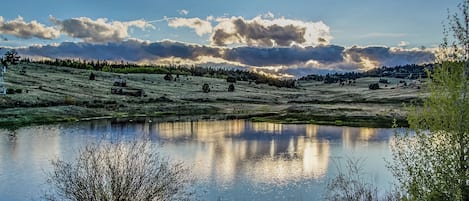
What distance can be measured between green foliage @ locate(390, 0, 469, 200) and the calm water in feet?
45.2

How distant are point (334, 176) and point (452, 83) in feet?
69.0

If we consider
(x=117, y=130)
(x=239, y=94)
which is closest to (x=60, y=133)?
(x=117, y=130)

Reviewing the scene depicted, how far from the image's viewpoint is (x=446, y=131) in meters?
17.0

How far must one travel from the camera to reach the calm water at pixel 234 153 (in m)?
32.5

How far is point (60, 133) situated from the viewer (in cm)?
6362

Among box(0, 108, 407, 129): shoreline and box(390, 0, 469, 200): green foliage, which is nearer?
box(390, 0, 469, 200): green foliage

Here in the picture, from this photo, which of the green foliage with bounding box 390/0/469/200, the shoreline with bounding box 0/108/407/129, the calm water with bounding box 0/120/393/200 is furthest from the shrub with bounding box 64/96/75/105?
the green foliage with bounding box 390/0/469/200

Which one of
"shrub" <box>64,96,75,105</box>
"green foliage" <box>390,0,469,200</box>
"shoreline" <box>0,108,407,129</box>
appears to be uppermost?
"green foliage" <box>390,0,469,200</box>

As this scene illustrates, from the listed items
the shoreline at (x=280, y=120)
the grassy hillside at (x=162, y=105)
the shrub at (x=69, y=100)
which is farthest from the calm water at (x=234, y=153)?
the shrub at (x=69, y=100)

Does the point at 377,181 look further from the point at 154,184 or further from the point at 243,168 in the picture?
the point at 154,184

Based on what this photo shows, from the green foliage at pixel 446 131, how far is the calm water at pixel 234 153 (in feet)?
45.2

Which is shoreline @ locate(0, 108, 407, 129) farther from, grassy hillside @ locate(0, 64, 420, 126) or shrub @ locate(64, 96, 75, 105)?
shrub @ locate(64, 96, 75, 105)

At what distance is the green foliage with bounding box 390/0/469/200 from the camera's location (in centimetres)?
1661

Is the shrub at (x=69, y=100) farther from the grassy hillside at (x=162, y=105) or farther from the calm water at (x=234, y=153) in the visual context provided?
the calm water at (x=234, y=153)
